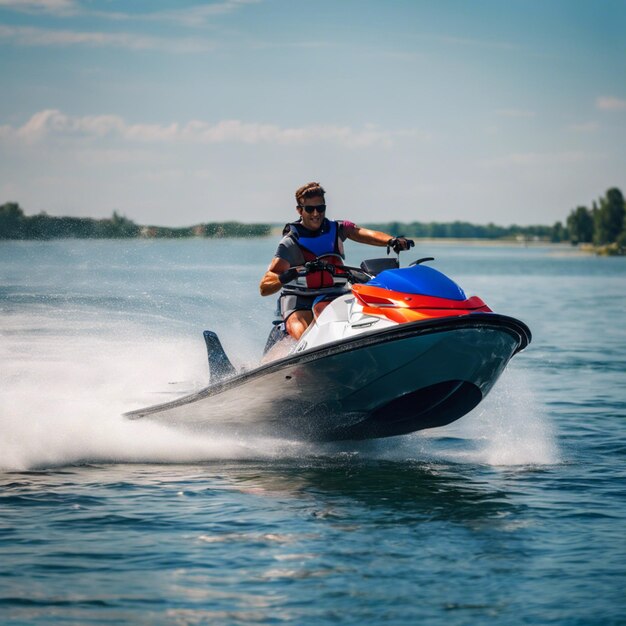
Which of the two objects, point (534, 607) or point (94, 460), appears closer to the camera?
point (534, 607)

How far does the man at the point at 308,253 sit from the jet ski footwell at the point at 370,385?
622 millimetres

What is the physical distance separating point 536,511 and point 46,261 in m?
17.9

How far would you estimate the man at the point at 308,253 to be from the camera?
9.30 m

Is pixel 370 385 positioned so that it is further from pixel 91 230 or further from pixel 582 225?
pixel 582 225

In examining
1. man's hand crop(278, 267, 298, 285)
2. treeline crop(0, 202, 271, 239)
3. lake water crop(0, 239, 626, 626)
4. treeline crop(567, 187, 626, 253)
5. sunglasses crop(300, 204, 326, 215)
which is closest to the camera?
lake water crop(0, 239, 626, 626)

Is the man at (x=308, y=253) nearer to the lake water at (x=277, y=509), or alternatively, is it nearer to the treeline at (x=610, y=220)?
the lake water at (x=277, y=509)

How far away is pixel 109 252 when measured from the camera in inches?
644

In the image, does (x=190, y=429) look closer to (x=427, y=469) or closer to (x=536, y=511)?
(x=427, y=469)

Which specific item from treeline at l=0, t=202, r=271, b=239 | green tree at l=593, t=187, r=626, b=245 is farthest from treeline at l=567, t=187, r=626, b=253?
treeline at l=0, t=202, r=271, b=239

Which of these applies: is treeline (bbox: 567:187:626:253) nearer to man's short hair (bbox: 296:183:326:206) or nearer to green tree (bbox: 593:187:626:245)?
green tree (bbox: 593:187:626:245)

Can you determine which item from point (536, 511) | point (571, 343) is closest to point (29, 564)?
point (536, 511)

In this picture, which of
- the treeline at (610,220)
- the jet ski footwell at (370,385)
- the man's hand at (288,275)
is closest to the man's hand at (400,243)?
the man's hand at (288,275)

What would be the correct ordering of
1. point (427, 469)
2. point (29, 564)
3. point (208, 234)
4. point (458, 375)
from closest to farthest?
point (29, 564) < point (458, 375) < point (427, 469) < point (208, 234)

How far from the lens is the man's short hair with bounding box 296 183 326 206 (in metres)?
9.36
